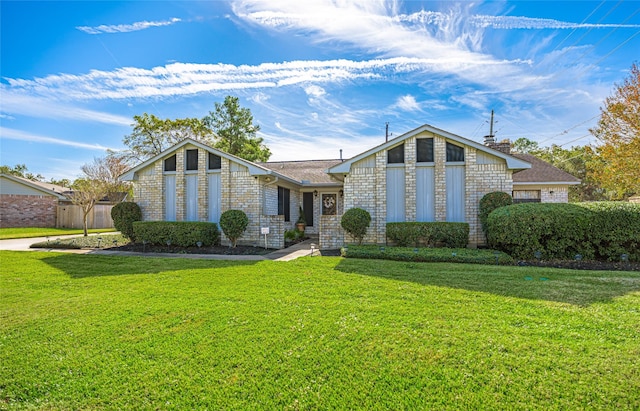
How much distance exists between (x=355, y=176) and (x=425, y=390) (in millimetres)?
9145

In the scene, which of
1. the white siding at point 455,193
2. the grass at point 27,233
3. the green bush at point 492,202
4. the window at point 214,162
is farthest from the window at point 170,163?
the green bush at point 492,202

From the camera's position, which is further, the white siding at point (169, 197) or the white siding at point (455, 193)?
the white siding at point (169, 197)

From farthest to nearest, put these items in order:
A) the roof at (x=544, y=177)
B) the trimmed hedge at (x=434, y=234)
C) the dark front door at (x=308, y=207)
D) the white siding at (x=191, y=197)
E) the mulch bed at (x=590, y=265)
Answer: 1. the dark front door at (x=308, y=207)
2. the roof at (x=544, y=177)
3. the white siding at (x=191, y=197)
4. the trimmed hedge at (x=434, y=234)
5. the mulch bed at (x=590, y=265)

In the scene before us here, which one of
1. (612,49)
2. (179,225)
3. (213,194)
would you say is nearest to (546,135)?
(612,49)

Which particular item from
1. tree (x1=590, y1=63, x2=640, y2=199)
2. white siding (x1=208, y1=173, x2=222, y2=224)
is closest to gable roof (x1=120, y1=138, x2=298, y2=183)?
white siding (x1=208, y1=173, x2=222, y2=224)

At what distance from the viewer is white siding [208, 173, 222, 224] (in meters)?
12.4

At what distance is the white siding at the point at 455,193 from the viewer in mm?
10742

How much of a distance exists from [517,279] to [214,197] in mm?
10588

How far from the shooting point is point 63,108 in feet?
46.6

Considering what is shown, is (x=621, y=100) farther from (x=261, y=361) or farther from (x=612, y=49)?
(x=261, y=361)

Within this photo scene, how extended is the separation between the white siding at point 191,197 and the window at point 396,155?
7.86 meters

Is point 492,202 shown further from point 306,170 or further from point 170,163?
point 170,163

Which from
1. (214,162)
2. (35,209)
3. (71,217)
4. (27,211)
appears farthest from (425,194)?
(27,211)

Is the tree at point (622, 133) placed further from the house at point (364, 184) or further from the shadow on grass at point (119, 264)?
the shadow on grass at point (119, 264)
